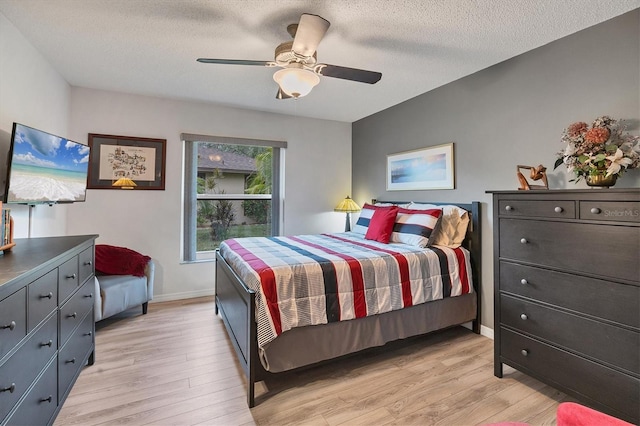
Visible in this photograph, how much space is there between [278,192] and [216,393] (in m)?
2.84

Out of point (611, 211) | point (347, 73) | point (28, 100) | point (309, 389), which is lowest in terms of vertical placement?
point (309, 389)

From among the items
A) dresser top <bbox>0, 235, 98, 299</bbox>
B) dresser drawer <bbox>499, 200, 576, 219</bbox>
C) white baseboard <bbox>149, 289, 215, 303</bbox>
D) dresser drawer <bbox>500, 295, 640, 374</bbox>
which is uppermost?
dresser drawer <bbox>499, 200, 576, 219</bbox>

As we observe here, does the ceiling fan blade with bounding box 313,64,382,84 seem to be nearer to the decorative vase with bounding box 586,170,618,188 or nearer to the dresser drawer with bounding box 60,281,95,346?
the decorative vase with bounding box 586,170,618,188

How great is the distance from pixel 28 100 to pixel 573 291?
159 inches

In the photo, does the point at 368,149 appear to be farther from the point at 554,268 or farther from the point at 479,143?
the point at 554,268

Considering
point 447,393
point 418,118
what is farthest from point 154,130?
point 447,393

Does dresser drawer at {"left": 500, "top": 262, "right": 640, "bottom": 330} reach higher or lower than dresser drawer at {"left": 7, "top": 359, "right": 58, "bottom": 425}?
higher

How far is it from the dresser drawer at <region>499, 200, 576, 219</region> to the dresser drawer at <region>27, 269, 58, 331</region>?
2.67 m

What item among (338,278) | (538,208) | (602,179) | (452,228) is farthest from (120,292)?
(602,179)

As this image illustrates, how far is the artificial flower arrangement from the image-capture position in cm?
178

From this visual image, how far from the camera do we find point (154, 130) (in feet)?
12.0

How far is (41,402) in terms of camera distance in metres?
1.43


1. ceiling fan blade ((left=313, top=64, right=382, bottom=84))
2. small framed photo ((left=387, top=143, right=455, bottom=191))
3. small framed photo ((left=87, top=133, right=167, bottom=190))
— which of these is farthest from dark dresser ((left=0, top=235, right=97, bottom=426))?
small framed photo ((left=387, top=143, right=455, bottom=191))

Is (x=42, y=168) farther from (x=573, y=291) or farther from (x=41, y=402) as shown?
(x=573, y=291)
